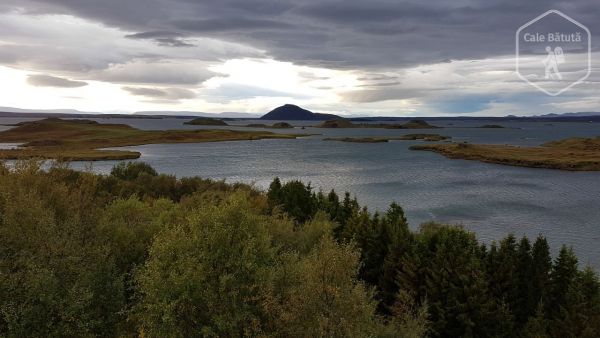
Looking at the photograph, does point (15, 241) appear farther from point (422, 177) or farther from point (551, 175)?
point (551, 175)

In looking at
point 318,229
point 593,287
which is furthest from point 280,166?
point 593,287

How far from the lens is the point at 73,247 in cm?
2864

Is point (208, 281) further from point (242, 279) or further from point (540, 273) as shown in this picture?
point (540, 273)

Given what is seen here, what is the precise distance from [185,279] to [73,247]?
950cm

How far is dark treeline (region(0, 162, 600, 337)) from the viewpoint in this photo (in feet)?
76.0

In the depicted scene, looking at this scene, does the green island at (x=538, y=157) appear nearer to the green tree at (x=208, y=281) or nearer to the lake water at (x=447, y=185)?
the lake water at (x=447, y=185)

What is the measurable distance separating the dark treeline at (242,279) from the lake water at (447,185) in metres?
24.6

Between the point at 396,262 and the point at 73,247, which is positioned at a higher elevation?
the point at 73,247

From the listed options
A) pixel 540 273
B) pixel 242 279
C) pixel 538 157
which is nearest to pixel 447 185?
pixel 540 273

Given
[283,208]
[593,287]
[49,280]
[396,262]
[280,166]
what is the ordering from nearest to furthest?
[49,280] → [593,287] → [396,262] → [283,208] → [280,166]

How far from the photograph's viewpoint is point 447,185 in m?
112

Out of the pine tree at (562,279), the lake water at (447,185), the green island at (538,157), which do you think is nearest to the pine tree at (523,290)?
the pine tree at (562,279)

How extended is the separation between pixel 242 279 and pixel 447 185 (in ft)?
314

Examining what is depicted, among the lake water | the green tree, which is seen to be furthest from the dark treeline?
the lake water
